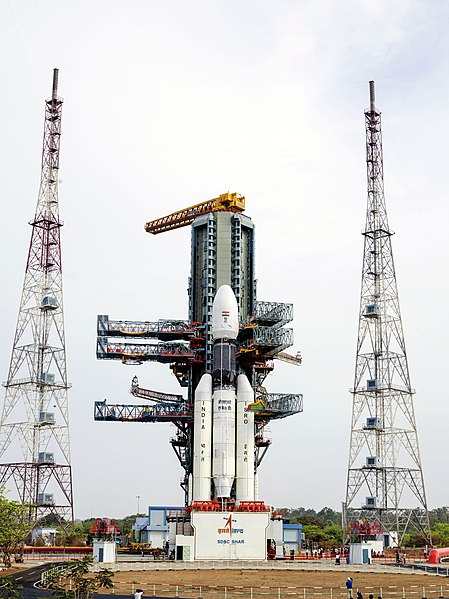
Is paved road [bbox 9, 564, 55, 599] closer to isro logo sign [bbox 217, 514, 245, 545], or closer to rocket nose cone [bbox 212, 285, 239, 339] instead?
isro logo sign [bbox 217, 514, 245, 545]

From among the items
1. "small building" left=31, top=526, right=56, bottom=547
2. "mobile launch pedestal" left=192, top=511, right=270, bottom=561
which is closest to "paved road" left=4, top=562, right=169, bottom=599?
"mobile launch pedestal" left=192, top=511, right=270, bottom=561

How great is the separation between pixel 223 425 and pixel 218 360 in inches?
330

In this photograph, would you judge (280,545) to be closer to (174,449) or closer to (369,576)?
(174,449)

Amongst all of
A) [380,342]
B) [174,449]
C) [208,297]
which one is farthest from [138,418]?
[380,342]

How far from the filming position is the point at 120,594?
54.5 meters

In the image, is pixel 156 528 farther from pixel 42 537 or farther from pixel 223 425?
pixel 223 425

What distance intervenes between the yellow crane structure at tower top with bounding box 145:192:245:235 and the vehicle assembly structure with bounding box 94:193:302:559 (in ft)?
0.52

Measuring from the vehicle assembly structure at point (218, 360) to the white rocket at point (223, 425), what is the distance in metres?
0.13

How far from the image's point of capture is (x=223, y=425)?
106750mm

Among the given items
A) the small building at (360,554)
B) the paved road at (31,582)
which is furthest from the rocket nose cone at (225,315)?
the paved road at (31,582)

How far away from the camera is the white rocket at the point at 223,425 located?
106m

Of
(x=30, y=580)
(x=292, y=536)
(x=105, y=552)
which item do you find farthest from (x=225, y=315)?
(x=30, y=580)

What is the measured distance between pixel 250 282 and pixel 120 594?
72.3m

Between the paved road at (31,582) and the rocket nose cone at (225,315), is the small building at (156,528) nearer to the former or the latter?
the rocket nose cone at (225,315)
